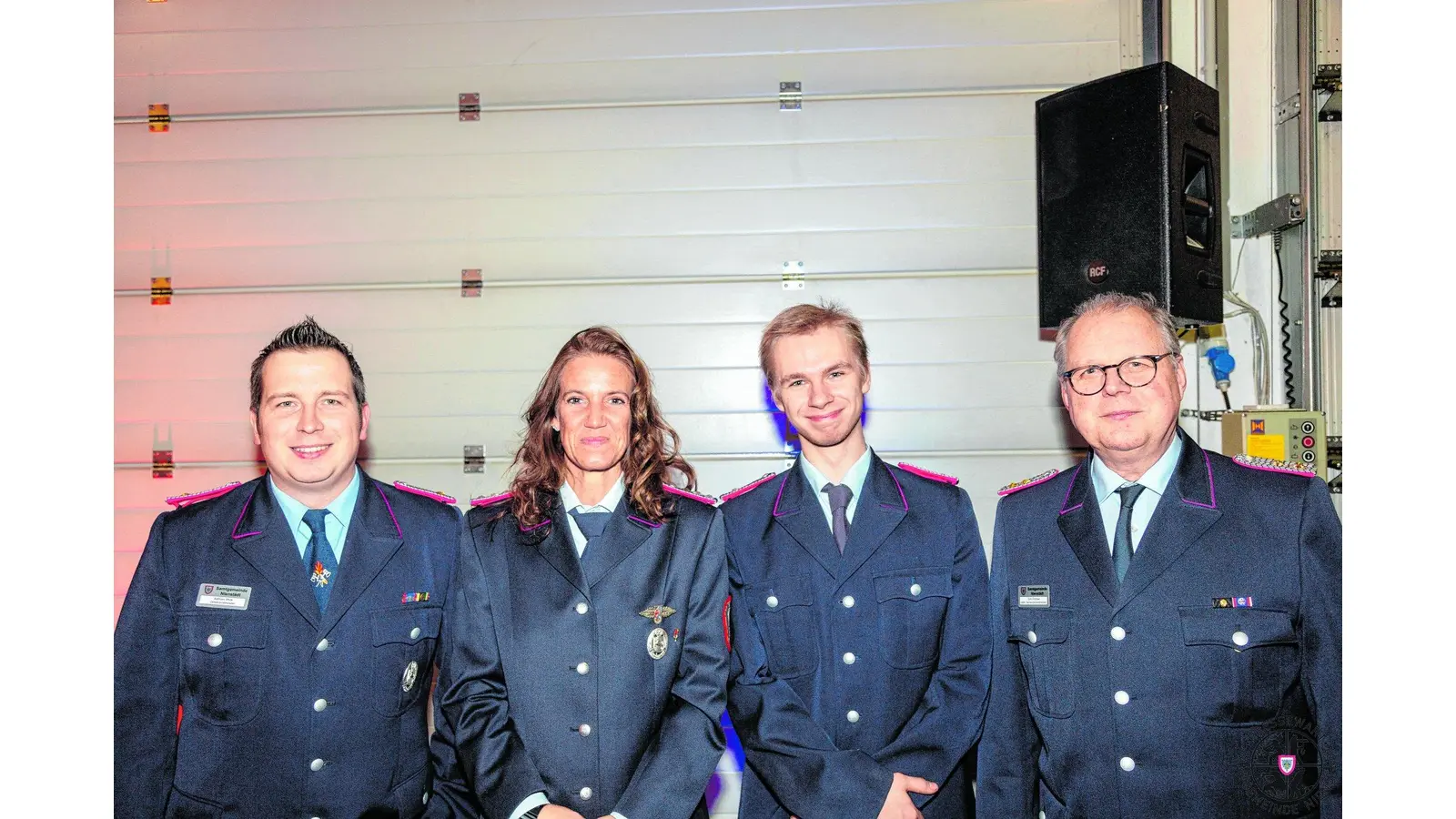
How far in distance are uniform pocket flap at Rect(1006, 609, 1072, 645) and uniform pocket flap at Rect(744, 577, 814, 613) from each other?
523 millimetres

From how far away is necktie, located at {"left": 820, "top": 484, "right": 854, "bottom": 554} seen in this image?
2502 mm

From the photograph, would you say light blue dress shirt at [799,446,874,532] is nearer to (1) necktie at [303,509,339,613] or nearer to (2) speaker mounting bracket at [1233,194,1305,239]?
(1) necktie at [303,509,339,613]

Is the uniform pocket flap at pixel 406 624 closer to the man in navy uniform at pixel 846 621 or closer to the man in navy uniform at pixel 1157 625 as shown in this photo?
the man in navy uniform at pixel 846 621

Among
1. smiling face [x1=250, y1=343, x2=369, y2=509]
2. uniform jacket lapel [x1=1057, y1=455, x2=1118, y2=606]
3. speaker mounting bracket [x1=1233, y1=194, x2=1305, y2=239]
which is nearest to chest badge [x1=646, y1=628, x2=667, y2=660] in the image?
smiling face [x1=250, y1=343, x2=369, y2=509]

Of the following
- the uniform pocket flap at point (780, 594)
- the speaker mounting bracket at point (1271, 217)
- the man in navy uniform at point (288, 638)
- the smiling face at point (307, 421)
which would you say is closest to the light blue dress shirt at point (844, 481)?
the uniform pocket flap at point (780, 594)

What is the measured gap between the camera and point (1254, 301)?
4.14 metres

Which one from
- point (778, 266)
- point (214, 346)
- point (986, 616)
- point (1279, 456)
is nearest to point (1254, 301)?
point (1279, 456)

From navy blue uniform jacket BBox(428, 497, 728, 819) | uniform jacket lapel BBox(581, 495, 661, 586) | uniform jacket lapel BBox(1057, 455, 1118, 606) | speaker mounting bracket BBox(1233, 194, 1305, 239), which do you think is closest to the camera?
uniform jacket lapel BBox(1057, 455, 1118, 606)

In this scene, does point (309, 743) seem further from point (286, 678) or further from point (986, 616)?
point (986, 616)

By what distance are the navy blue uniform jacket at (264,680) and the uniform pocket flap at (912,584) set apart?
124 cm

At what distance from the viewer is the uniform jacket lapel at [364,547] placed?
2.34m

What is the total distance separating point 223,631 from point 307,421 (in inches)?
22.1

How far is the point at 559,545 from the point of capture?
2.39 meters

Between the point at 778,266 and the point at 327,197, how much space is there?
2151 mm
